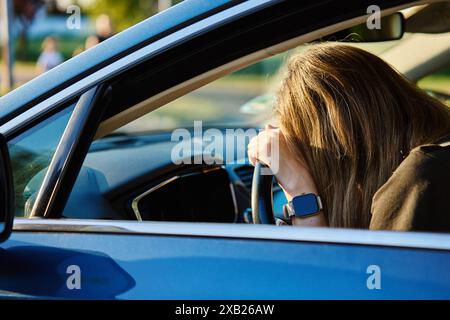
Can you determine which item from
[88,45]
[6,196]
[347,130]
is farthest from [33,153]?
[88,45]

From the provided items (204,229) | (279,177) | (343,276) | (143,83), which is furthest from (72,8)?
(343,276)

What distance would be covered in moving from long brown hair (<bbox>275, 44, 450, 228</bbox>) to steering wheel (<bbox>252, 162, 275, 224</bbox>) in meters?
0.29

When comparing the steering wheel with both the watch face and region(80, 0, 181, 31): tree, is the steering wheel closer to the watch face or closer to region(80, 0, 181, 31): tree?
the watch face

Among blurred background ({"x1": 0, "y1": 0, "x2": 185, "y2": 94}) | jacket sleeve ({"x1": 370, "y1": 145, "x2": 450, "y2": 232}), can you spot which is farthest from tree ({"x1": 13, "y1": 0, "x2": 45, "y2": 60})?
jacket sleeve ({"x1": 370, "y1": 145, "x2": 450, "y2": 232})

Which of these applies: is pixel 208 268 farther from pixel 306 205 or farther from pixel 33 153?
pixel 33 153

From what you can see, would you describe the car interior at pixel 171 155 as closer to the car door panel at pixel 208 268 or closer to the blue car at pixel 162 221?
the blue car at pixel 162 221

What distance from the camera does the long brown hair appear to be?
6.68 feet

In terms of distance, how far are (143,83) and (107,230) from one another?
40 cm

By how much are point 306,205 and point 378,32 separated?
823 mm

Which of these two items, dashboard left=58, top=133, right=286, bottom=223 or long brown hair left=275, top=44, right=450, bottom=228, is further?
dashboard left=58, top=133, right=286, bottom=223

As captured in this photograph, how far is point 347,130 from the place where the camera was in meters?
2.04

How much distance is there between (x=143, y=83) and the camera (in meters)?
1.91

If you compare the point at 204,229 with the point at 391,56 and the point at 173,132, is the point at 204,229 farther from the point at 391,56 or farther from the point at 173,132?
the point at 391,56
